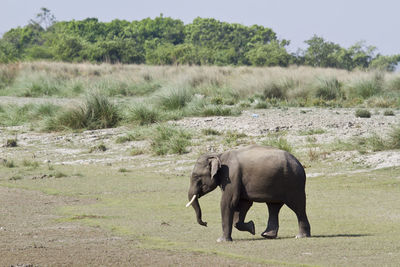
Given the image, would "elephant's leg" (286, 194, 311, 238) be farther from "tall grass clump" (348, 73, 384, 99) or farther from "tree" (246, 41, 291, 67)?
"tree" (246, 41, 291, 67)

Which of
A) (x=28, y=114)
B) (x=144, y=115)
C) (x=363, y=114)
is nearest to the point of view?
(x=363, y=114)

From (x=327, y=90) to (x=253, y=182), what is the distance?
1802 cm

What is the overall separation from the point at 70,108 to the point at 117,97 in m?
7.17

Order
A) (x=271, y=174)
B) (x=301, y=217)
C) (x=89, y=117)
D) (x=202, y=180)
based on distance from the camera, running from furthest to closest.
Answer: (x=89, y=117), (x=202, y=180), (x=301, y=217), (x=271, y=174)

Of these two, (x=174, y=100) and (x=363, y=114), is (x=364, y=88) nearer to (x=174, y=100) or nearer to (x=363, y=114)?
(x=363, y=114)

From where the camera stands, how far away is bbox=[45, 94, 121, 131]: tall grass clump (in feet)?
72.3

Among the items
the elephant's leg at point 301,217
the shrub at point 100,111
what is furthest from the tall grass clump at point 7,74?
the elephant's leg at point 301,217

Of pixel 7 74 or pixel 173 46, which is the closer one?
pixel 7 74

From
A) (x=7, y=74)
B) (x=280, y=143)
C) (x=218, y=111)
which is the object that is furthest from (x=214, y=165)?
(x=7, y=74)

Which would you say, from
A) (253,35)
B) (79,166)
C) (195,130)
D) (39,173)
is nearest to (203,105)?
(195,130)

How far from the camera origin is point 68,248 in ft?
26.0

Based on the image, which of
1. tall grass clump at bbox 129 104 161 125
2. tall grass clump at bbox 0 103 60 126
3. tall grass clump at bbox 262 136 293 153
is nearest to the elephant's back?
tall grass clump at bbox 262 136 293 153

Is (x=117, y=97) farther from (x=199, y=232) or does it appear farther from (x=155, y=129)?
(x=199, y=232)

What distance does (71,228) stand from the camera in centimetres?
934
